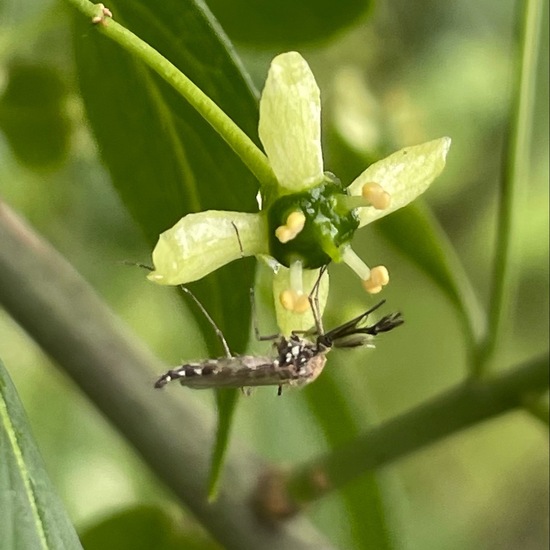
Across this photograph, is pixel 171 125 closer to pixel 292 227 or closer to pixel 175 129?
pixel 175 129

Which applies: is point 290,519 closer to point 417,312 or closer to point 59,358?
point 59,358

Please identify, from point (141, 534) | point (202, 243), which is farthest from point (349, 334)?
point (141, 534)

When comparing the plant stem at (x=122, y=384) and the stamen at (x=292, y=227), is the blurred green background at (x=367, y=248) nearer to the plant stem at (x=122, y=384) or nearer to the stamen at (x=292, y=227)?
the plant stem at (x=122, y=384)

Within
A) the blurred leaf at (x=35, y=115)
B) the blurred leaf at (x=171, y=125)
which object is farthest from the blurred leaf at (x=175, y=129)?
the blurred leaf at (x=35, y=115)

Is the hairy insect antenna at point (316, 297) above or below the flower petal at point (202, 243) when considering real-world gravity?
below

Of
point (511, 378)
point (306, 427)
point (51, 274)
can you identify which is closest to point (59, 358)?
point (51, 274)
